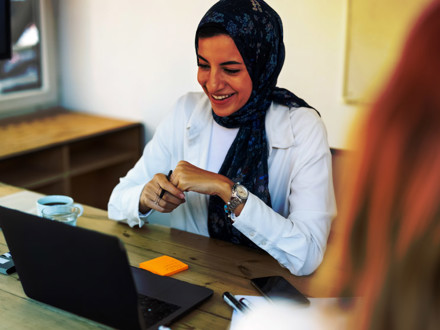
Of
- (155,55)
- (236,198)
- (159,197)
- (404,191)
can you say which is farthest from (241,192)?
(155,55)

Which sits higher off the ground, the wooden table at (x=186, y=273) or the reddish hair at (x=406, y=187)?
the reddish hair at (x=406, y=187)

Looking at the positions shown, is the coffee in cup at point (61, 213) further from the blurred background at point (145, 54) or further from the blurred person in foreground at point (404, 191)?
the blurred background at point (145, 54)

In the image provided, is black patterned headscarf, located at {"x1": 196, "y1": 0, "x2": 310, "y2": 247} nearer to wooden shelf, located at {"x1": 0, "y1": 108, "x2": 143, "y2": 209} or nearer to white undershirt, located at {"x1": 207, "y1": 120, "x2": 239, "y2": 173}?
white undershirt, located at {"x1": 207, "y1": 120, "x2": 239, "y2": 173}

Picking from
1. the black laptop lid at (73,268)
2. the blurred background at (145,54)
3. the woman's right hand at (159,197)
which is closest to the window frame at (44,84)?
the blurred background at (145,54)

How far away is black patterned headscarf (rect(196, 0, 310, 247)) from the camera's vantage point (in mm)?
1523

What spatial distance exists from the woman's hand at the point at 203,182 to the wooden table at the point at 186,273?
0.46ft

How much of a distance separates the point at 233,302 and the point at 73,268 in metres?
0.32

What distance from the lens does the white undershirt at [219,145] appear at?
1.67 m

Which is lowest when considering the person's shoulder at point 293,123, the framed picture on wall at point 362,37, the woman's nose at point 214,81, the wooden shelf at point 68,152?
the wooden shelf at point 68,152

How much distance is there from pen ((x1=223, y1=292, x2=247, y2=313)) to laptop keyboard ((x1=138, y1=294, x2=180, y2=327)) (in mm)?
103

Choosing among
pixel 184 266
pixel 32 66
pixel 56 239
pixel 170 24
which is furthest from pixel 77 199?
pixel 56 239

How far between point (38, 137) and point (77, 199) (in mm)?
614

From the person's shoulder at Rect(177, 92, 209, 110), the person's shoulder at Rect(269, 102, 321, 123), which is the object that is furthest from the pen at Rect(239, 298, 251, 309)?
the person's shoulder at Rect(177, 92, 209, 110)

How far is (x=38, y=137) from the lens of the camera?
8.90 feet
